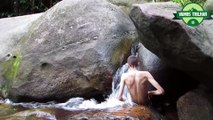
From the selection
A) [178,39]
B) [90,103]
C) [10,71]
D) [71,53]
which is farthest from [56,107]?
[178,39]

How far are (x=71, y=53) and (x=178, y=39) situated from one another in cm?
348

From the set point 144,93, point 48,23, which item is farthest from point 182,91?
point 48,23

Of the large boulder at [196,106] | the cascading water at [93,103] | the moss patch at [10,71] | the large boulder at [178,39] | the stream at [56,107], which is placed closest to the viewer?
the large boulder at [178,39]

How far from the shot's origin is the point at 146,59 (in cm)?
685

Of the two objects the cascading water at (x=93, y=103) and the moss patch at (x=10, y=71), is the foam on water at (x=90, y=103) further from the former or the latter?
the moss patch at (x=10, y=71)

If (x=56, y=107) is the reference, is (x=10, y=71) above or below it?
above

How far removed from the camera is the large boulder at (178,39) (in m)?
4.26

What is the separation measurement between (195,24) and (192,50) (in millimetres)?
305

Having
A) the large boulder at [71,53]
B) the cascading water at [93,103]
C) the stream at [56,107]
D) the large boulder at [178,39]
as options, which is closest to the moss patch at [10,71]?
the large boulder at [71,53]

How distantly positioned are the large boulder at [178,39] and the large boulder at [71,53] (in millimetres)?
2480

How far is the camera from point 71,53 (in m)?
7.47

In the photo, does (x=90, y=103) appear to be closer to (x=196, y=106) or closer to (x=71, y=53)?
(x=71, y=53)

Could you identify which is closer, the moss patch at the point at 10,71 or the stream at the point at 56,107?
the stream at the point at 56,107

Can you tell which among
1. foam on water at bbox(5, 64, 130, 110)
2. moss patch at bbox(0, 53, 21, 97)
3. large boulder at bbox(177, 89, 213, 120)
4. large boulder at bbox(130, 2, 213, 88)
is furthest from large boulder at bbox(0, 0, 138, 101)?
large boulder at bbox(130, 2, 213, 88)
